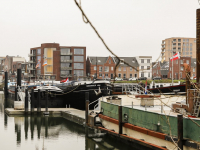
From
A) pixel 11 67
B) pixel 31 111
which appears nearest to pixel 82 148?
pixel 31 111

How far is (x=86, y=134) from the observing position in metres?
23.3

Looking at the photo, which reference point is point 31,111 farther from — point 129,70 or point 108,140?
point 129,70

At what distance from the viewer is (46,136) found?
78.3ft

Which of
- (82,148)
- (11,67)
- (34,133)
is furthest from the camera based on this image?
(11,67)

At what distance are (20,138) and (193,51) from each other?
143 metres

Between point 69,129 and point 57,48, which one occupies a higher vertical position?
point 57,48

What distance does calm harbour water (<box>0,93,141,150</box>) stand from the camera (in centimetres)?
1998

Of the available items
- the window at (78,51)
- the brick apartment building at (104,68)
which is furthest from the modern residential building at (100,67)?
the window at (78,51)

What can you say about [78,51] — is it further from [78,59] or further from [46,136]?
[46,136]

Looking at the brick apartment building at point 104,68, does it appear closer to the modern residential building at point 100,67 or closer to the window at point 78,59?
the modern residential building at point 100,67

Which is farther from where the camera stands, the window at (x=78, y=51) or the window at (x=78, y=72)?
the window at (x=78, y=51)

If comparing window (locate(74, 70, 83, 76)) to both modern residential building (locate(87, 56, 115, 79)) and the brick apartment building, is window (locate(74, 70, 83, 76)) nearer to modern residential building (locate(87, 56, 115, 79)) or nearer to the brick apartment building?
the brick apartment building

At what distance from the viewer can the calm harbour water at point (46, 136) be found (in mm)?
19984

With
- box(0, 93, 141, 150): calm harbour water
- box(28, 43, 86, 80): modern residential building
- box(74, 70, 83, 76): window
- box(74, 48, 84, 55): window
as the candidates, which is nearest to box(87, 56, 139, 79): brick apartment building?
box(74, 70, 83, 76): window
